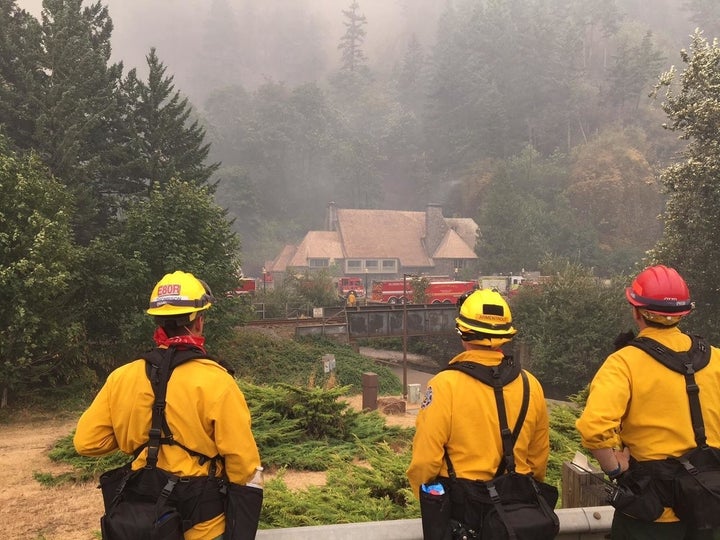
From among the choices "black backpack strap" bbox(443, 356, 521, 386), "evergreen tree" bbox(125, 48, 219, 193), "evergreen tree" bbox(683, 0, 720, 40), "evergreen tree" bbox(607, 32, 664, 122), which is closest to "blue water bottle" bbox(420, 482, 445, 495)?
"black backpack strap" bbox(443, 356, 521, 386)

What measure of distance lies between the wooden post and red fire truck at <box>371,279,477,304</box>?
1520 inches

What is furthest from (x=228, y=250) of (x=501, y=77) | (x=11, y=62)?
(x=501, y=77)

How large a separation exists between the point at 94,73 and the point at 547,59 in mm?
86139

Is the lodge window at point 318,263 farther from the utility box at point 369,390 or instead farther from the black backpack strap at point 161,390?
the black backpack strap at point 161,390

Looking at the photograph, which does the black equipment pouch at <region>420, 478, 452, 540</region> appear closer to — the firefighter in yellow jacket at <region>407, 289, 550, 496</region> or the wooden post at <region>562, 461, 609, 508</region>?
the firefighter in yellow jacket at <region>407, 289, 550, 496</region>

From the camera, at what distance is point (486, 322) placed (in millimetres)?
3352

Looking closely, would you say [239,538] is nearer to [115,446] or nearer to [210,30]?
[115,446]

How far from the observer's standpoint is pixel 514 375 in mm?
3275

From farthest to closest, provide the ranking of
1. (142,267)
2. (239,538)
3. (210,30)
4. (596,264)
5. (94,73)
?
(210,30)
(596,264)
(94,73)
(142,267)
(239,538)

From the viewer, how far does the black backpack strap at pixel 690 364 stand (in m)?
3.19

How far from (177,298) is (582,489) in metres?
3.51

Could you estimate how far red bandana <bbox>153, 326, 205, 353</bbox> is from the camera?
3.18m

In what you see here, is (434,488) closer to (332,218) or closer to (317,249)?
(317,249)

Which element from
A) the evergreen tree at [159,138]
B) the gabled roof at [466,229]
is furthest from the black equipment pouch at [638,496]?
the gabled roof at [466,229]
